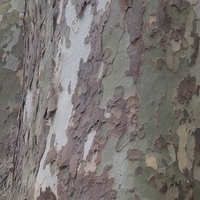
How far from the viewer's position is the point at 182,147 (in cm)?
98

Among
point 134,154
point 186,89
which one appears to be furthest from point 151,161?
point 186,89

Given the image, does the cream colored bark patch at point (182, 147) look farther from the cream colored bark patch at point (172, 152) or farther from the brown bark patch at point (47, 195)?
the brown bark patch at point (47, 195)

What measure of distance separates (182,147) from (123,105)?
12 centimetres

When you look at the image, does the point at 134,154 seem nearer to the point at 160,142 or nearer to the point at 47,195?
the point at 160,142

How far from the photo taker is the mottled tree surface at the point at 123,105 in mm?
943

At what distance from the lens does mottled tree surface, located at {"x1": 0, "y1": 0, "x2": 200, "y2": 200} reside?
943 mm

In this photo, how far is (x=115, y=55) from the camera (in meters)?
1.00

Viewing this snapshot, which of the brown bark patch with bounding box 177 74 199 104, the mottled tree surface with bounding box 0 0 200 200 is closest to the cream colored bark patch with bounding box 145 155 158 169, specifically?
the mottled tree surface with bounding box 0 0 200 200

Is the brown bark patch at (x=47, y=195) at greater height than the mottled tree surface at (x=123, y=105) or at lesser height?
lesser

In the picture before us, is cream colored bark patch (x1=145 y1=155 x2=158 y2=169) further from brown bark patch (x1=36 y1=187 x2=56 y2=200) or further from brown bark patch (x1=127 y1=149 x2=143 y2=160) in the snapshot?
brown bark patch (x1=36 y1=187 x2=56 y2=200)

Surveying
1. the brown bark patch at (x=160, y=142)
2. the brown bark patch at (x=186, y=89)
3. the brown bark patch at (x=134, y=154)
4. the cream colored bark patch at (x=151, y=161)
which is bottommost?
the cream colored bark patch at (x=151, y=161)

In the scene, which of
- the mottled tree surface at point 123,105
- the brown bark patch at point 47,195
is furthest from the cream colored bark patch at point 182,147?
the brown bark patch at point 47,195

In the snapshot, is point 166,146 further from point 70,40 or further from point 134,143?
point 70,40

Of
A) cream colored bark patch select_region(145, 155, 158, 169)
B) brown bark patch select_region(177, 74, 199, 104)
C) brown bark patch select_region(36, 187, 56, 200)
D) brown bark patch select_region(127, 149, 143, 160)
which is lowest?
brown bark patch select_region(36, 187, 56, 200)
